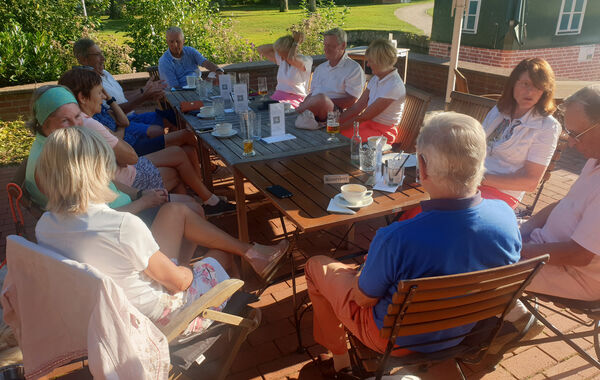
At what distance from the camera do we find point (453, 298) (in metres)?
1.39

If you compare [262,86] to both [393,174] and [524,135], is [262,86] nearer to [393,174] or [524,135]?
[393,174]

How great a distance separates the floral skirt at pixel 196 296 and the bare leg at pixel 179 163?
145 centimetres

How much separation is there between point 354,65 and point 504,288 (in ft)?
10.2

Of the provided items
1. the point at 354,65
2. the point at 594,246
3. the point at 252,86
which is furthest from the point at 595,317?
the point at 252,86

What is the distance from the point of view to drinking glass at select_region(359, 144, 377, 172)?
8.14 ft

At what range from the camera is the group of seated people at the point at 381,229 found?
1417 millimetres

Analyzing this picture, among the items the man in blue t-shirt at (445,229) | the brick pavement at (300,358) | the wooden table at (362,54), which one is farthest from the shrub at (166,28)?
the man in blue t-shirt at (445,229)

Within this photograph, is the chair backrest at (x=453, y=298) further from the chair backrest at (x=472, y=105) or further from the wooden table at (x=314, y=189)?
the chair backrest at (x=472, y=105)

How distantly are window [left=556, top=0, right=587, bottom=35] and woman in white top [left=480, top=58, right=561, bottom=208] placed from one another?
8493 mm

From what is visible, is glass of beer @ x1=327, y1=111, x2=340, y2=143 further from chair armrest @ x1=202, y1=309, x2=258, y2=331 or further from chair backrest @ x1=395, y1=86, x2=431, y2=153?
chair armrest @ x1=202, y1=309, x2=258, y2=331

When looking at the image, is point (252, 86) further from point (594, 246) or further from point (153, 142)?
point (594, 246)

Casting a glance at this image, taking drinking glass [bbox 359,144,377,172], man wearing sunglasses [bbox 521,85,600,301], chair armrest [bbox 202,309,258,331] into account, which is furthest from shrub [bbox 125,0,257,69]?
man wearing sunglasses [bbox 521,85,600,301]

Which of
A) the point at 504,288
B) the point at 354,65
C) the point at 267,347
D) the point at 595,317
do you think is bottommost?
the point at 267,347

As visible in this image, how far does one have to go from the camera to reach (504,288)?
4.70 ft
